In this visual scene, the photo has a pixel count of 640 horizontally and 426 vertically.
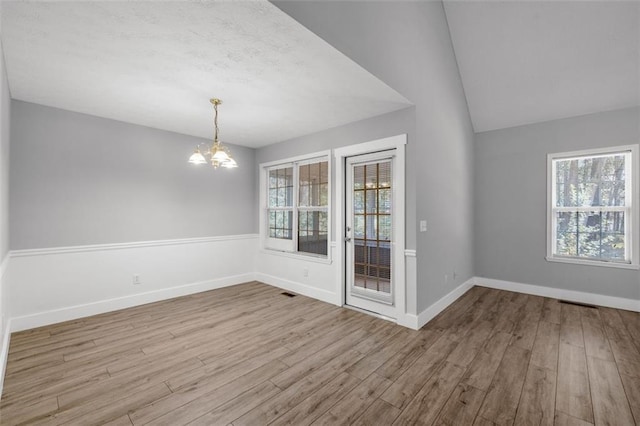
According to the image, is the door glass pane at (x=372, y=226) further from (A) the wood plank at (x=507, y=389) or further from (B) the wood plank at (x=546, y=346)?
(B) the wood plank at (x=546, y=346)

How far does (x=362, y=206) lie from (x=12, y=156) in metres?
4.09

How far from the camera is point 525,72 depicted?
151 inches

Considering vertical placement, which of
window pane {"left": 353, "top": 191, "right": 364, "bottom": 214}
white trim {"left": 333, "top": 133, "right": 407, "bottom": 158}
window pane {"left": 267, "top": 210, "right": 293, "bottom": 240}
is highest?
white trim {"left": 333, "top": 133, "right": 407, "bottom": 158}

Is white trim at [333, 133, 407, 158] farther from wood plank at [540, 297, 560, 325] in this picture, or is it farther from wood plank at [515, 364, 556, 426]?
wood plank at [540, 297, 560, 325]

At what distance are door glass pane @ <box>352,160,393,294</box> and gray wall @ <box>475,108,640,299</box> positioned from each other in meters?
2.52

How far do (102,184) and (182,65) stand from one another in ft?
7.56

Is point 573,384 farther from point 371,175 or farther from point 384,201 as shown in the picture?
point 371,175

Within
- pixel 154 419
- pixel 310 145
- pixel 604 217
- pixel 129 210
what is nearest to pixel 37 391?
pixel 154 419

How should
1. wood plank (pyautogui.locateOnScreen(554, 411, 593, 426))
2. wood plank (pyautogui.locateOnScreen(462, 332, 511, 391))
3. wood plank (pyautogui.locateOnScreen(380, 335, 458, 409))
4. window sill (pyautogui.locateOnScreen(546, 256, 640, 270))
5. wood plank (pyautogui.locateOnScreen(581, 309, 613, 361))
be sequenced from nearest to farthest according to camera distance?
wood plank (pyautogui.locateOnScreen(554, 411, 593, 426)) → wood plank (pyautogui.locateOnScreen(380, 335, 458, 409)) → wood plank (pyautogui.locateOnScreen(462, 332, 511, 391)) → wood plank (pyautogui.locateOnScreen(581, 309, 613, 361)) → window sill (pyautogui.locateOnScreen(546, 256, 640, 270))

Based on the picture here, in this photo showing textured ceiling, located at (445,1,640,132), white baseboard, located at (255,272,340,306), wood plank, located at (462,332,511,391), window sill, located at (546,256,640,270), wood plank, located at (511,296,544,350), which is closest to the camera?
wood plank, located at (462,332,511,391)

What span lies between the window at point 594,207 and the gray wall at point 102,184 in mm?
5510

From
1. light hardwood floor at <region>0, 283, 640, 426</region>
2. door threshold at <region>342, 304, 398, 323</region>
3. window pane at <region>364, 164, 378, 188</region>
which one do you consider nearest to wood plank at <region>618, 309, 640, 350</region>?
light hardwood floor at <region>0, 283, 640, 426</region>

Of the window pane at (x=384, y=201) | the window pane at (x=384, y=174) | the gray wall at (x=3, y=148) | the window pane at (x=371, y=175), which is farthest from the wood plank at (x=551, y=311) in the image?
the gray wall at (x=3, y=148)

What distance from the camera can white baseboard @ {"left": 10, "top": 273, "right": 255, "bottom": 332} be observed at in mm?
3062
